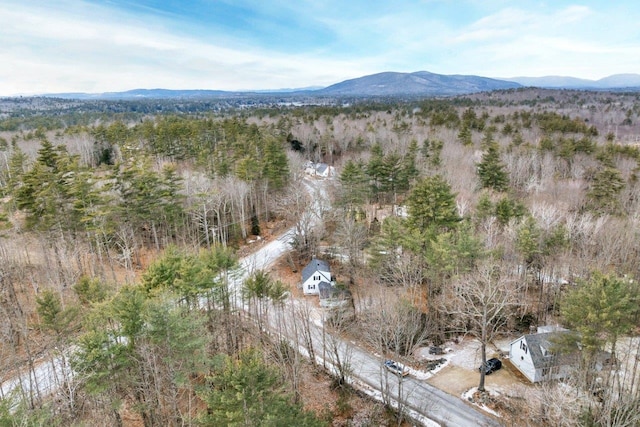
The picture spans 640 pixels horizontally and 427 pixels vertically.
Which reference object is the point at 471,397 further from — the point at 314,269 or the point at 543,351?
the point at 314,269

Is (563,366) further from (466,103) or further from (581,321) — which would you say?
(466,103)

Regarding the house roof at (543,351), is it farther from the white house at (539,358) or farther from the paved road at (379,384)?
the paved road at (379,384)

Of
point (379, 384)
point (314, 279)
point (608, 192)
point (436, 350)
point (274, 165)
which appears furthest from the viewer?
point (274, 165)

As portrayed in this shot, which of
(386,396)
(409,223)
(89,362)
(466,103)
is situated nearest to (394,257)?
(409,223)

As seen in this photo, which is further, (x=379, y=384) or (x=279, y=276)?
(x=279, y=276)

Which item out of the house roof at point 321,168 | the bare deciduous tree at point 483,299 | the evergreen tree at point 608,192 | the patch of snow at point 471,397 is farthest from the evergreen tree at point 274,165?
the evergreen tree at point 608,192

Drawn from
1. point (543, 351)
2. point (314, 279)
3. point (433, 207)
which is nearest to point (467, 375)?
point (543, 351)

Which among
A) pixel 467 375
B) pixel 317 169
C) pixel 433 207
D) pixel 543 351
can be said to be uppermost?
pixel 433 207
